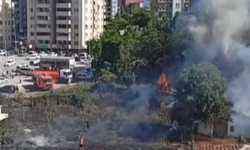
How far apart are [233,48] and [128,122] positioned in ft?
13.4

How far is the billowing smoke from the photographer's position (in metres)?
13.3

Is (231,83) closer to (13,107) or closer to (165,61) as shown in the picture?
(165,61)

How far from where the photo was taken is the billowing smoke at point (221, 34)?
13.3 meters

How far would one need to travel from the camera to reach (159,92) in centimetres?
1300

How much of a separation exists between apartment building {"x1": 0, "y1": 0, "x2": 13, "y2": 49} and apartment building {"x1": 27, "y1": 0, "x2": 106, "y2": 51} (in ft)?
7.86

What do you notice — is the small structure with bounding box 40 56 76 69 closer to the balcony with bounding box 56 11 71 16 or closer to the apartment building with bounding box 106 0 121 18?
the balcony with bounding box 56 11 71 16

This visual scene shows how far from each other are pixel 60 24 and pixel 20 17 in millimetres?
8554

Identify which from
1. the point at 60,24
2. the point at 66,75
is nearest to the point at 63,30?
the point at 60,24

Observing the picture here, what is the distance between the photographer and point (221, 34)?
45.8 ft

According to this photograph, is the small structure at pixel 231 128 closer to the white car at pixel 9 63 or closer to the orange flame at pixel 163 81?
the orange flame at pixel 163 81

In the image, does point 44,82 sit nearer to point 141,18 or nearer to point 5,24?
point 141,18

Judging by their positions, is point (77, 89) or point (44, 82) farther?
point (44, 82)

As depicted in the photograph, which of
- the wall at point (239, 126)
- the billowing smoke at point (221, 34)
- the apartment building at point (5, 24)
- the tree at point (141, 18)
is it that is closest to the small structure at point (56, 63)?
the billowing smoke at point (221, 34)

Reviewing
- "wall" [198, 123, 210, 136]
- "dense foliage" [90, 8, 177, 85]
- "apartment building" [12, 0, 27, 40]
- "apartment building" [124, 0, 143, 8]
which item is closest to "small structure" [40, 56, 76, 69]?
"dense foliage" [90, 8, 177, 85]
